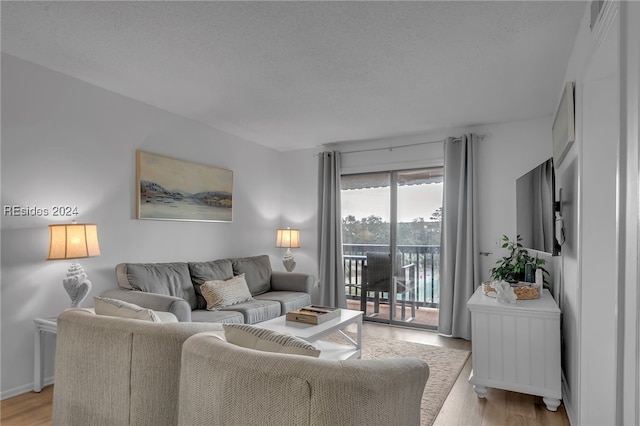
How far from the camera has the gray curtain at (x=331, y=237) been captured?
5.19 m

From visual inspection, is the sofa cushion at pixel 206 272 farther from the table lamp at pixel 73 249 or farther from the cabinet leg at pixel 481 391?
the cabinet leg at pixel 481 391

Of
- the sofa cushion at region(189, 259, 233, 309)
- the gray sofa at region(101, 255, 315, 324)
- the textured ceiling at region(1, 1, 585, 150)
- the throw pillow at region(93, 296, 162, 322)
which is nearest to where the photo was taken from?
the throw pillow at region(93, 296, 162, 322)

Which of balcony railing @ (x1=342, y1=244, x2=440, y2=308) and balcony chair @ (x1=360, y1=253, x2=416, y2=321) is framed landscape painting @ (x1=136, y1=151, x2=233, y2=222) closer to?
balcony railing @ (x1=342, y1=244, x2=440, y2=308)

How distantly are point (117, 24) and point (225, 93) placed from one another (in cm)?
119

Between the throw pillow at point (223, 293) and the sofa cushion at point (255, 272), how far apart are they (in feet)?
1.32

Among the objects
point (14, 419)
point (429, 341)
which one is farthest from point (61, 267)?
point (429, 341)

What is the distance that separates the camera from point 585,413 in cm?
208

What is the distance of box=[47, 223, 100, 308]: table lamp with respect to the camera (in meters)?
2.74

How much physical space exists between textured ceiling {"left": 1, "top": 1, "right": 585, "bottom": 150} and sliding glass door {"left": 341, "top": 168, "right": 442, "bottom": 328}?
1.20m

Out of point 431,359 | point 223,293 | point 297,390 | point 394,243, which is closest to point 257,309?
point 223,293

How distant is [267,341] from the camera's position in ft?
4.64

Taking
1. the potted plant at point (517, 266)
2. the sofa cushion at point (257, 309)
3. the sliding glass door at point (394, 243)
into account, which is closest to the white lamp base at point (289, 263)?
the sliding glass door at point (394, 243)

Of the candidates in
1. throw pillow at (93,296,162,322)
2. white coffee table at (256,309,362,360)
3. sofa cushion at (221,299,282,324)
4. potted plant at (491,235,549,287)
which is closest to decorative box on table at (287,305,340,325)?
white coffee table at (256,309,362,360)

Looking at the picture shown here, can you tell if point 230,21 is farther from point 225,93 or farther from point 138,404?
point 138,404
